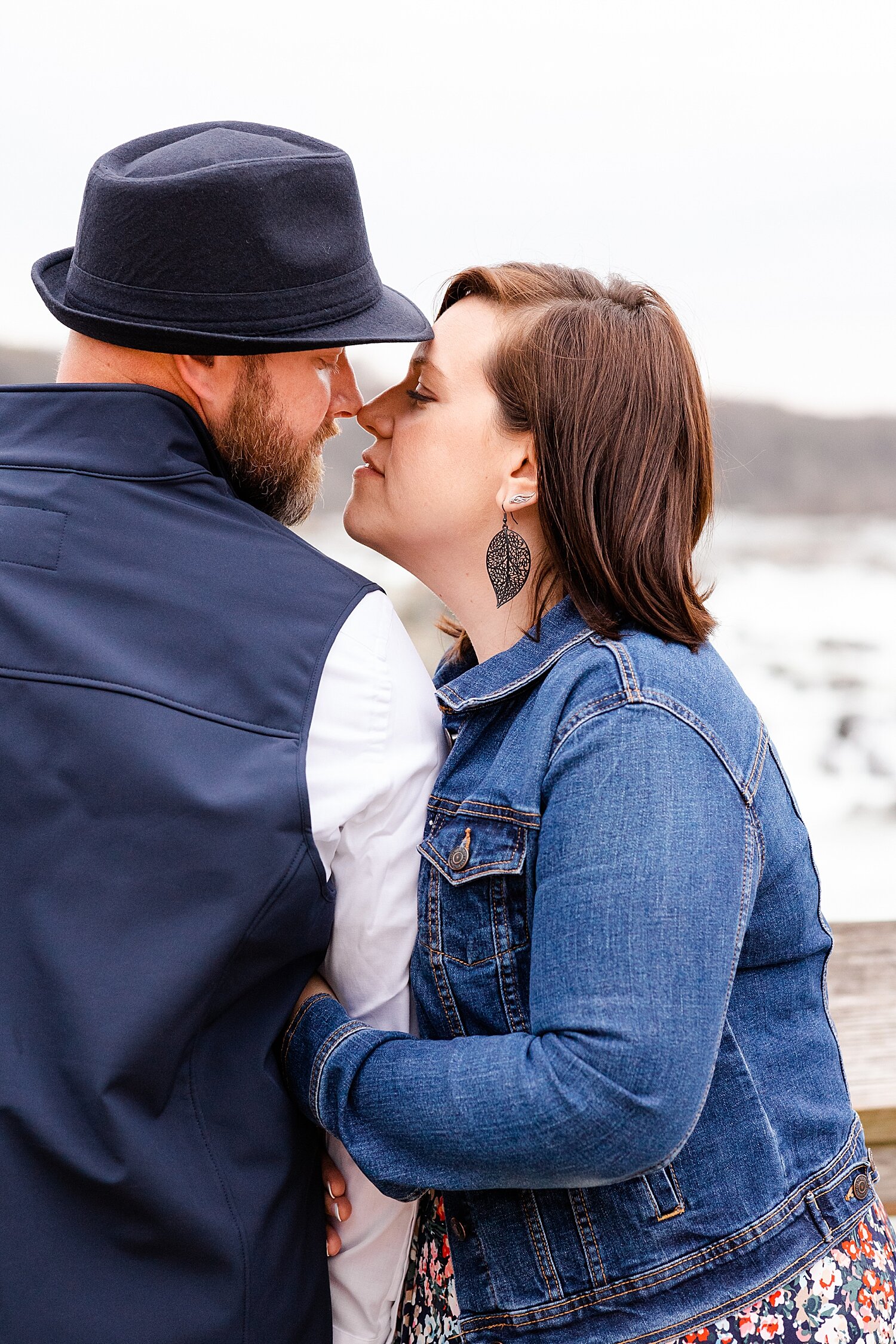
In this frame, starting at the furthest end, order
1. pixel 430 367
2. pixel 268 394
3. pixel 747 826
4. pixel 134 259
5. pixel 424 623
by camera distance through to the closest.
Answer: pixel 424 623, pixel 430 367, pixel 268 394, pixel 134 259, pixel 747 826

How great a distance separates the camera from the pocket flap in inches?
50.4

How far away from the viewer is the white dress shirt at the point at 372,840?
1.27m

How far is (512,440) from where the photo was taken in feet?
5.00

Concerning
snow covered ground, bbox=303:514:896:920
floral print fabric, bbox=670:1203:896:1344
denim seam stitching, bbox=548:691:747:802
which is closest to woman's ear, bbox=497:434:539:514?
denim seam stitching, bbox=548:691:747:802

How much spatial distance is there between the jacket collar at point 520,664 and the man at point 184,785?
2.1 inches

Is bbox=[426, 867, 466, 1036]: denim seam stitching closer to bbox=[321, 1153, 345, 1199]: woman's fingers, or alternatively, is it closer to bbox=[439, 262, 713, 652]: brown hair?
bbox=[321, 1153, 345, 1199]: woman's fingers

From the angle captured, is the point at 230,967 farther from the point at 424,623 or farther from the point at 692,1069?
the point at 424,623

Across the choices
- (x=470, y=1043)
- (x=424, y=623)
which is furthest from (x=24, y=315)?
(x=470, y=1043)

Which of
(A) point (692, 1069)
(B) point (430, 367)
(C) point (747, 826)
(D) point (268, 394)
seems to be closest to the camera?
(A) point (692, 1069)

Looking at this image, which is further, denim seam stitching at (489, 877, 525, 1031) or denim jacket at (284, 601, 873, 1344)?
denim seam stitching at (489, 877, 525, 1031)

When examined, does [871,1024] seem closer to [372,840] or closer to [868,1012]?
[868,1012]

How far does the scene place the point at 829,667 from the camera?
11.5ft

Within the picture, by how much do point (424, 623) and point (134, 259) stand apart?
1682mm

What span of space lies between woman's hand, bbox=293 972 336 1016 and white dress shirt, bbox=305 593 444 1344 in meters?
0.01
